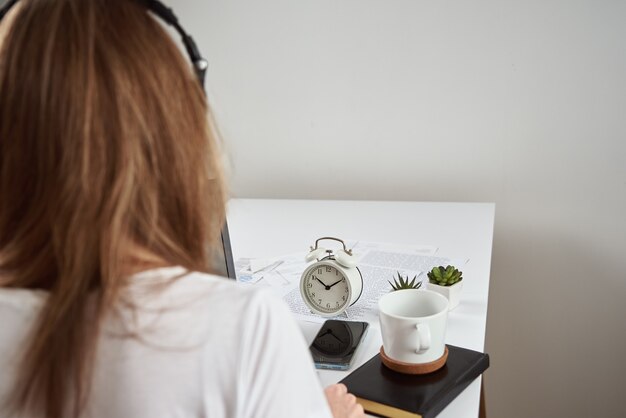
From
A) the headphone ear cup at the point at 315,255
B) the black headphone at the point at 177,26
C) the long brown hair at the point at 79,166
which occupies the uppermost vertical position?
the black headphone at the point at 177,26

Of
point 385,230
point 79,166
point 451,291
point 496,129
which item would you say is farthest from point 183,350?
point 496,129

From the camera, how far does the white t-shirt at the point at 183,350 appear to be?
1.82ft

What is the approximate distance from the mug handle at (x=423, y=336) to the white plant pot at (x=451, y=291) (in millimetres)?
274

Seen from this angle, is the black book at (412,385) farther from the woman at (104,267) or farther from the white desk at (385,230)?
the woman at (104,267)

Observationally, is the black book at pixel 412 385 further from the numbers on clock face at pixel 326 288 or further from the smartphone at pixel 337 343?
the numbers on clock face at pixel 326 288

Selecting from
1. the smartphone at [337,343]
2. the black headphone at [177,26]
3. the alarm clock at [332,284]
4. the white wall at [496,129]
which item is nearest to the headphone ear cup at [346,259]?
the alarm clock at [332,284]

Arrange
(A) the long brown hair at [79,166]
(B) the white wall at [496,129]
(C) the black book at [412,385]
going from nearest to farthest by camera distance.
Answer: (A) the long brown hair at [79,166], (C) the black book at [412,385], (B) the white wall at [496,129]

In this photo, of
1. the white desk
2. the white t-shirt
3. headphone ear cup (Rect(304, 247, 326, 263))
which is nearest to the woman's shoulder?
the white t-shirt

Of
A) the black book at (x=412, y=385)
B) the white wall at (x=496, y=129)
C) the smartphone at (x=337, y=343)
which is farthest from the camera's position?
the white wall at (x=496, y=129)

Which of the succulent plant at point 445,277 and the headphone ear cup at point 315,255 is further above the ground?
the headphone ear cup at point 315,255

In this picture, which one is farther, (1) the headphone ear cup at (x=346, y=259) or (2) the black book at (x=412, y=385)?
(1) the headphone ear cup at (x=346, y=259)

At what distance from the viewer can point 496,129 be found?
2010 mm

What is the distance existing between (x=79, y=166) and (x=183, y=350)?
0.59 ft

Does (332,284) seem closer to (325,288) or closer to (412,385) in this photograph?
(325,288)
